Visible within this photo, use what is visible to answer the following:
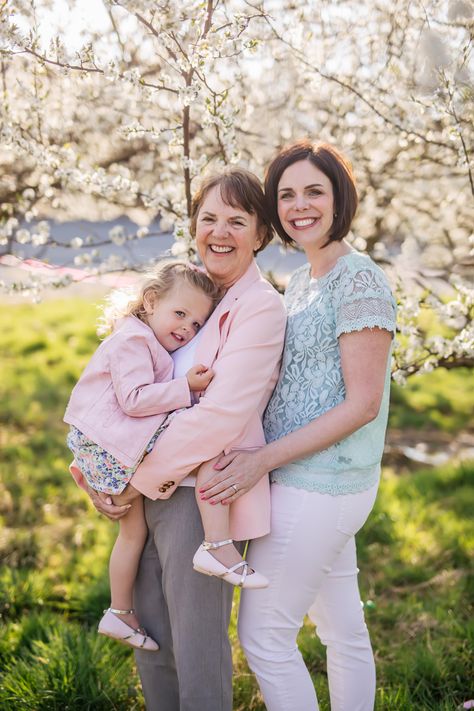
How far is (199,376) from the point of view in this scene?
2188 mm

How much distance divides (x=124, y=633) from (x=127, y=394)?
81 cm

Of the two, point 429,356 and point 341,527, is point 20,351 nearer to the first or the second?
point 429,356

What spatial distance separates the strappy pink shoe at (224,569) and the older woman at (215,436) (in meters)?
0.03

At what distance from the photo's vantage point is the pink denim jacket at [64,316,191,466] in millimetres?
2178

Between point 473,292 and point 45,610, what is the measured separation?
2420 millimetres

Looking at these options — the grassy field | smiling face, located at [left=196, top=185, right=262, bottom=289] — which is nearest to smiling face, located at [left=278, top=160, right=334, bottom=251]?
smiling face, located at [left=196, top=185, right=262, bottom=289]

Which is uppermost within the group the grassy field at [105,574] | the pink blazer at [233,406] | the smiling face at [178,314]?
the smiling face at [178,314]

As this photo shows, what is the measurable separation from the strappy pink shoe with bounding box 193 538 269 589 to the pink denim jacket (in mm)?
319

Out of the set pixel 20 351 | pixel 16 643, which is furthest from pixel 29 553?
pixel 20 351

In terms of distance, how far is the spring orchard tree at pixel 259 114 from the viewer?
8.73ft

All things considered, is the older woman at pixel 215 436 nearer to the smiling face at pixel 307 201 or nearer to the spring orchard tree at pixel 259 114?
the smiling face at pixel 307 201

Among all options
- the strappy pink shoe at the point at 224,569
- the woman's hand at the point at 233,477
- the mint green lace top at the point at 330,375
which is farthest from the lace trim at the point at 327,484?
the strappy pink shoe at the point at 224,569

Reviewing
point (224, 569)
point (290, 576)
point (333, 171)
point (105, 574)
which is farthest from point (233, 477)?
point (105, 574)

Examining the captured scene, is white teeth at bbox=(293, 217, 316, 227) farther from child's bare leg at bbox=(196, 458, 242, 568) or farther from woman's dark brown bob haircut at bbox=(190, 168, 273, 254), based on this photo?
child's bare leg at bbox=(196, 458, 242, 568)
